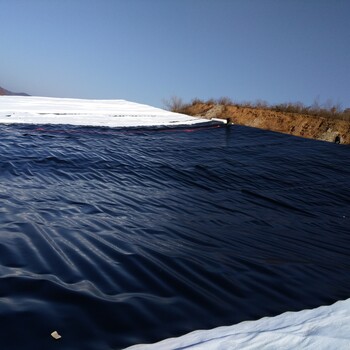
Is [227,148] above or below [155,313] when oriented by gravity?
above

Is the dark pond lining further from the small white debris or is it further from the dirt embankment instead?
the dirt embankment

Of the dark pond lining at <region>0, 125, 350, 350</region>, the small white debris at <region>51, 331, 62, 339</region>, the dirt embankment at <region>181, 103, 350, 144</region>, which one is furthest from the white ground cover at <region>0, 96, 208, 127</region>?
the small white debris at <region>51, 331, 62, 339</region>

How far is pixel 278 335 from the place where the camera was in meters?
1.14

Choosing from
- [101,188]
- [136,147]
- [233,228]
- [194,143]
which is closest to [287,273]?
[233,228]

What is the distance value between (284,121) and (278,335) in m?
11.4

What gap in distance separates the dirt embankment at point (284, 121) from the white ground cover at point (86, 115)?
238cm

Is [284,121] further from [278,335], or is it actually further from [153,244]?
[278,335]

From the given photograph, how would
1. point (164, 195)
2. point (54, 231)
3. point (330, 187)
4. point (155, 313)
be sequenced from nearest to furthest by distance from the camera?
point (155, 313) → point (54, 231) → point (164, 195) → point (330, 187)

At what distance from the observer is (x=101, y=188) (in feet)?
10.4

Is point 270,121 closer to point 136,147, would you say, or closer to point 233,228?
point 136,147

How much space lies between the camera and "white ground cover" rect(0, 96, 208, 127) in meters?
7.14

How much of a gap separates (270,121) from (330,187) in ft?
27.2

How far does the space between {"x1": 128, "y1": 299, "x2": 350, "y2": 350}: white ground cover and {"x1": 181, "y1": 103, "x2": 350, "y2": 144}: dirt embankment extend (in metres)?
8.79

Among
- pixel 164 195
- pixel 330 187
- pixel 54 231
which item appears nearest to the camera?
pixel 54 231
